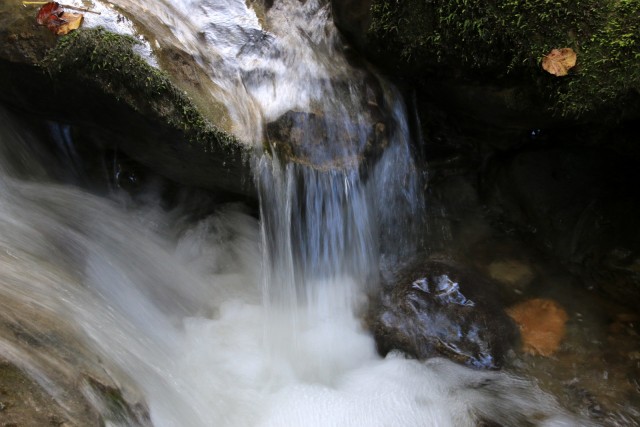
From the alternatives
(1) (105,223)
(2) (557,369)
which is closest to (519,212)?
(2) (557,369)

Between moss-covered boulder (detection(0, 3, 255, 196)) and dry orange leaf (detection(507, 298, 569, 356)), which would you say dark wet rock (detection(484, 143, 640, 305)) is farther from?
moss-covered boulder (detection(0, 3, 255, 196))

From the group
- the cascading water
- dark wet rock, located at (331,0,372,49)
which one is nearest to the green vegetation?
dark wet rock, located at (331,0,372,49)

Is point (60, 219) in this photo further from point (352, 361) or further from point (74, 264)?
point (352, 361)

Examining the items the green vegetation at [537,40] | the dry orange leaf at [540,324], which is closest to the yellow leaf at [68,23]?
the green vegetation at [537,40]

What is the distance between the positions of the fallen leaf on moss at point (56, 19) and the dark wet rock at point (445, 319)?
2987mm

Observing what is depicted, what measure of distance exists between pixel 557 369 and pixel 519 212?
149cm

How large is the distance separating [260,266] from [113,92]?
1873 millimetres

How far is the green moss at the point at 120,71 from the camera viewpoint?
10.7 feet

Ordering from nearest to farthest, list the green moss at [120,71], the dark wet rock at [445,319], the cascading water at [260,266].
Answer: the cascading water at [260,266] → the green moss at [120,71] → the dark wet rock at [445,319]

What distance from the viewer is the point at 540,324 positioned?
3.93 metres

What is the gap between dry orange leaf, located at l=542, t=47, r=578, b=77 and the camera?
130 inches

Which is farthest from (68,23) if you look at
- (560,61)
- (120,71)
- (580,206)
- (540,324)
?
(580,206)

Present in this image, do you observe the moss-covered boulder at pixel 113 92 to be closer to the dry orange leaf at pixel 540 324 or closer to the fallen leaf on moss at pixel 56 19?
the fallen leaf on moss at pixel 56 19

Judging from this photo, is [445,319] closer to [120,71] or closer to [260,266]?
[260,266]
